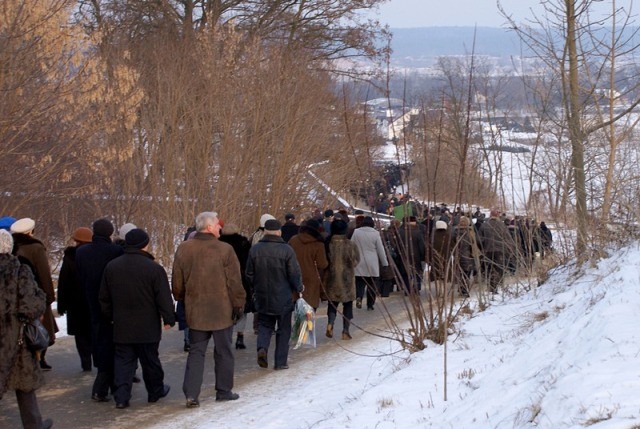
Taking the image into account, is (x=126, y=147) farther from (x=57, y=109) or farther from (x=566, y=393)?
(x=566, y=393)

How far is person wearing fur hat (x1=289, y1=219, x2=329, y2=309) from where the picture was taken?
12.6m

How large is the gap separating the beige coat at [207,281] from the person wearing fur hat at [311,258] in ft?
10.3

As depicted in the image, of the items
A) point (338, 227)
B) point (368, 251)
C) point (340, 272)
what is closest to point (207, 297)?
point (340, 272)

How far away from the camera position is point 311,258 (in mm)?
12617

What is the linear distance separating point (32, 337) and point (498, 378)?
12.9 feet

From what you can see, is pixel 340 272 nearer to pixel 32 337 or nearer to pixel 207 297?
pixel 207 297

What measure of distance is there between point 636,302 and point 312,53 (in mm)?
28209

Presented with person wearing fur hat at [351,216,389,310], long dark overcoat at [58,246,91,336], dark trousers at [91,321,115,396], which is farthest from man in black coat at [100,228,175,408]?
person wearing fur hat at [351,216,389,310]

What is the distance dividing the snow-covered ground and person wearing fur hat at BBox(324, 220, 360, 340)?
0.85 meters

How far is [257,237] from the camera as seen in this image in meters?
13.9

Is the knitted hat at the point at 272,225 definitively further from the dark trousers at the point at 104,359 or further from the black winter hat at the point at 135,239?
the dark trousers at the point at 104,359

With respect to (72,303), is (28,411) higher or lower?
lower

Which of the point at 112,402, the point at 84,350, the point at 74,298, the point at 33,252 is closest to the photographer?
the point at 112,402

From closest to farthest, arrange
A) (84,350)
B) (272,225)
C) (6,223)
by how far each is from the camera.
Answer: (6,223) → (84,350) → (272,225)
